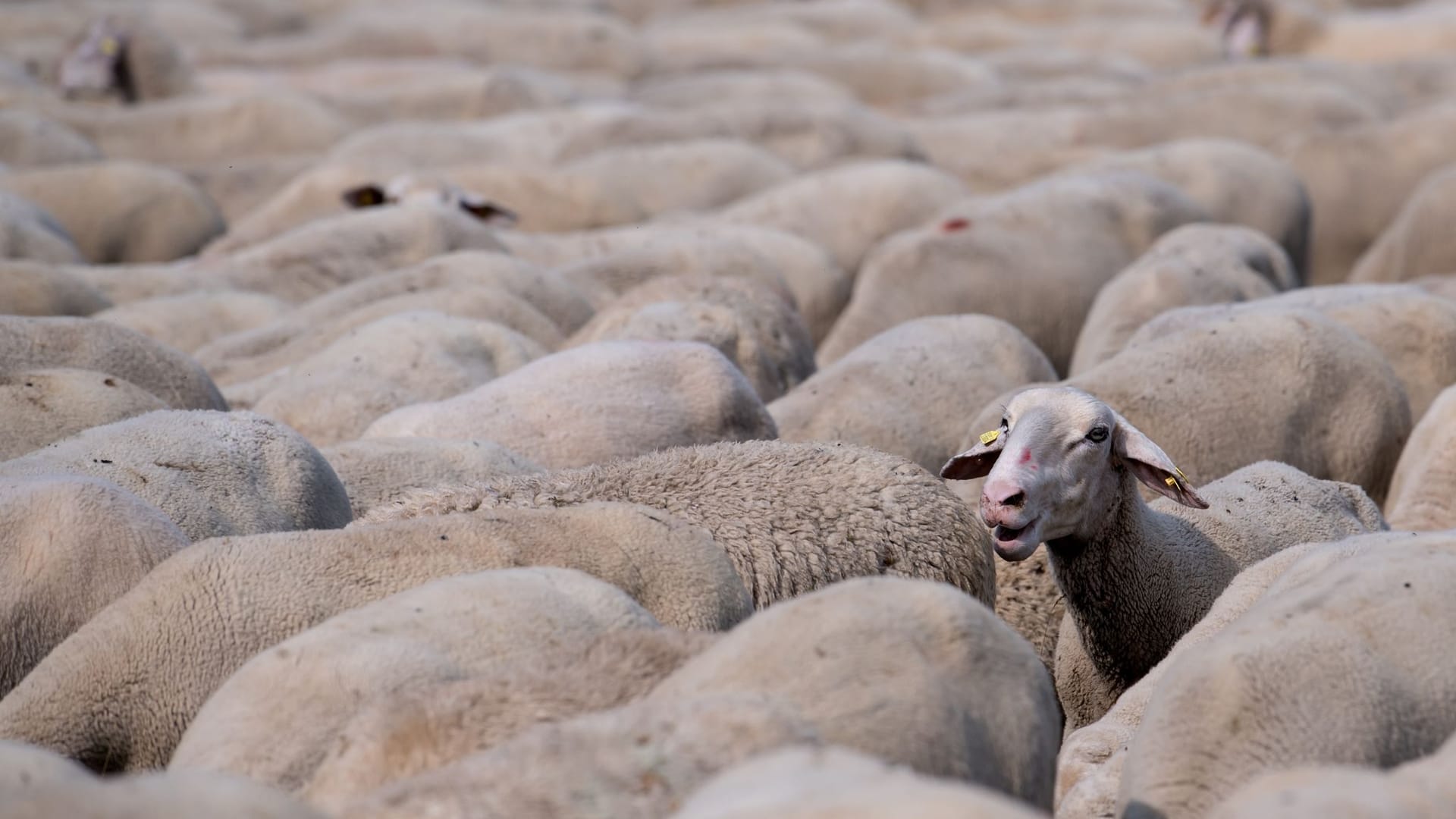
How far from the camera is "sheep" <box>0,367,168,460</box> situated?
514 centimetres

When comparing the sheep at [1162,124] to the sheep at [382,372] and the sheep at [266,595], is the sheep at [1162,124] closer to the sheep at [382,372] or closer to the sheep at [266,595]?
the sheep at [382,372]

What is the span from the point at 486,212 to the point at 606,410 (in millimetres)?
4748

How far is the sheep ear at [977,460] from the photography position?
4977mm

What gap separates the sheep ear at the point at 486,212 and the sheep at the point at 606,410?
14.3ft

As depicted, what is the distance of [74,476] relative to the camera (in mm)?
4254

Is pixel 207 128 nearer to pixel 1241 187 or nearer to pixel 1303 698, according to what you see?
pixel 1241 187

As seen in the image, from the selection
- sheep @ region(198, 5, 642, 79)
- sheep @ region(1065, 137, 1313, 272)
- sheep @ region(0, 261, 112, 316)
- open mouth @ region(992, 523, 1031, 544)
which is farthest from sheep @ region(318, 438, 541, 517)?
sheep @ region(198, 5, 642, 79)

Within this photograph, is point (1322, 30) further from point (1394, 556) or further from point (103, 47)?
point (1394, 556)

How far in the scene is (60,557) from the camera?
404cm

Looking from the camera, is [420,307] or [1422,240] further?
[1422,240]

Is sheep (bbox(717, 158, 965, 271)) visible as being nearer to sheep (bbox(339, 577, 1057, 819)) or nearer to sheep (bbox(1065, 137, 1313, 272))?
sheep (bbox(1065, 137, 1313, 272))

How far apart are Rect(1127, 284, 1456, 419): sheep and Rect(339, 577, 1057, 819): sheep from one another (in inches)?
148

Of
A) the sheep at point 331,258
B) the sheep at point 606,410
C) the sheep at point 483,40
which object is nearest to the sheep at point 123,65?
the sheep at point 483,40

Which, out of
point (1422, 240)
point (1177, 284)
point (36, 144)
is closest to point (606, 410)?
point (1177, 284)
